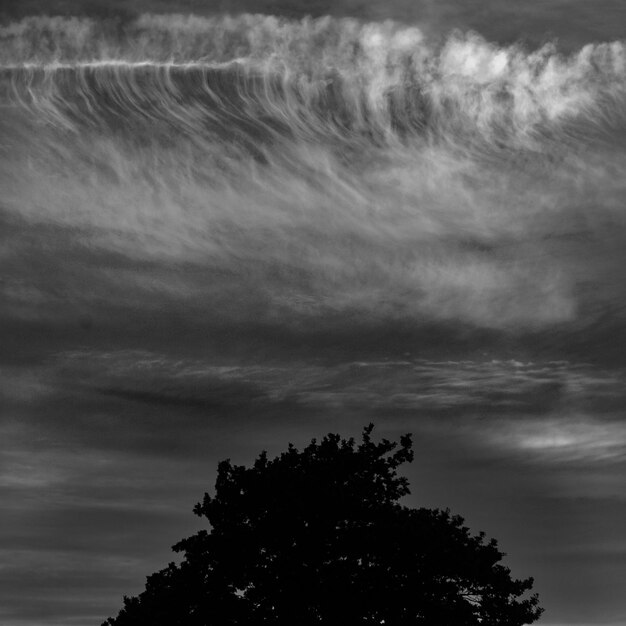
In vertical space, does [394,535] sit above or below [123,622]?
above

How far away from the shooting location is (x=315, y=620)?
4197cm

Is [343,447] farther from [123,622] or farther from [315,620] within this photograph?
[123,622]

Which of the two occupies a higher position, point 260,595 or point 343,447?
point 343,447

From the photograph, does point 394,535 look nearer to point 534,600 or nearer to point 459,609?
point 459,609

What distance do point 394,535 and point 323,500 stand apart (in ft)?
11.1

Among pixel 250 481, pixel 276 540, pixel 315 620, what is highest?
pixel 250 481

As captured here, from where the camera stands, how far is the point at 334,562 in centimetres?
4262

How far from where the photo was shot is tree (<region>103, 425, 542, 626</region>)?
42000mm

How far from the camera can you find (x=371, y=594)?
41938 millimetres

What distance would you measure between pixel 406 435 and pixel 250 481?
24.0 ft

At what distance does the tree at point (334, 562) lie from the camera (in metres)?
42.0

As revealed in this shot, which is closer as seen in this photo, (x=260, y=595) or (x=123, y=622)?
(x=260, y=595)

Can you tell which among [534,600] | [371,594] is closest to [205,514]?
[371,594]

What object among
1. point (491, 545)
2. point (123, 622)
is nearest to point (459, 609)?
point (491, 545)
